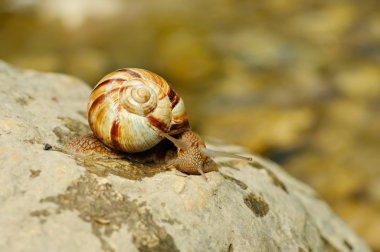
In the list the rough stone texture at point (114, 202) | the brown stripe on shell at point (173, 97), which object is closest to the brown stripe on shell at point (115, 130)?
the rough stone texture at point (114, 202)

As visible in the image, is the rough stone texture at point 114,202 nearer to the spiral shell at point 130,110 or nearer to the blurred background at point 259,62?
the spiral shell at point 130,110

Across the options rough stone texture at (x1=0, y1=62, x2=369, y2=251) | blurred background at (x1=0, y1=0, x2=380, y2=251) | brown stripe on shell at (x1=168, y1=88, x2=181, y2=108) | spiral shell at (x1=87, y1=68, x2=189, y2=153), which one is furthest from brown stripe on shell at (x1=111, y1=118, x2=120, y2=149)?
blurred background at (x1=0, y1=0, x2=380, y2=251)

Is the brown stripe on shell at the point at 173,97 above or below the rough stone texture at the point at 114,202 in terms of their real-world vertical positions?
above

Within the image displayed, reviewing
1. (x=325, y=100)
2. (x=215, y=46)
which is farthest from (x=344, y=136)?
(x=215, y=46)

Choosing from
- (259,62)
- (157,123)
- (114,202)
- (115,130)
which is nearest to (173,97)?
(157,123)

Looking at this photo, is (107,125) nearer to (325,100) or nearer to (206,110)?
(206,110)

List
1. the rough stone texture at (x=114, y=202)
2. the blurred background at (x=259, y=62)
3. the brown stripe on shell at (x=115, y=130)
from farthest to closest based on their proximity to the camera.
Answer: the blurred background at (x=259, y=62) → the brown stripe on shell at (x=115, y=130) → the rough stone texture at (x=114, y=202)

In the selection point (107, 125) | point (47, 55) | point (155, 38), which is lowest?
point (47, 55)
